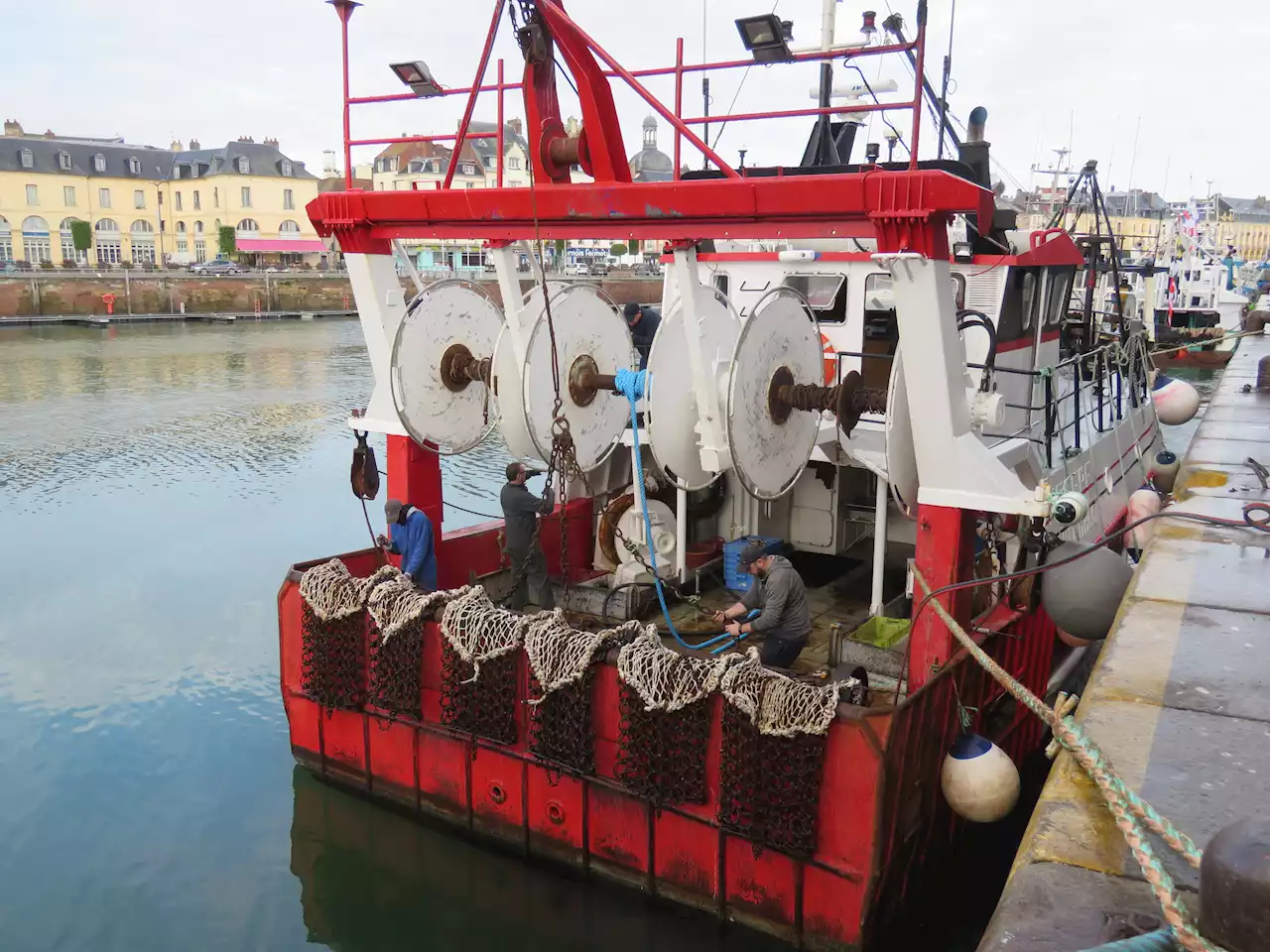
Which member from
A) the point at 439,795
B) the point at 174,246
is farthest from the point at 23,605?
the point at 174,246

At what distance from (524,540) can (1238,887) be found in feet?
23.2

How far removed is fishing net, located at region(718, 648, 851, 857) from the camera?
19.7ft

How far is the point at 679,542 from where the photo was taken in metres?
9.27

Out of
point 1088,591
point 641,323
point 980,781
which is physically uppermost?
point 641,323

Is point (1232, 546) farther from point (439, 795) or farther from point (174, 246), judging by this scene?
point (174, 246)

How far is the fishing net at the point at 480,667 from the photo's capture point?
7.14m

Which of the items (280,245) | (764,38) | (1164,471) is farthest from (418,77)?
(280,245)

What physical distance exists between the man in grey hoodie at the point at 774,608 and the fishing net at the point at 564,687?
0.94m

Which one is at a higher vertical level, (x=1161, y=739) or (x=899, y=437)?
(x=899, y=437)

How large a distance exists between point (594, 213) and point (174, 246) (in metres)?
88.0

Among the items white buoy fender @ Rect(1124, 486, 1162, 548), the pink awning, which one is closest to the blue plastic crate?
white buoy fender @ Rect(1124, 486, 1162, 548)

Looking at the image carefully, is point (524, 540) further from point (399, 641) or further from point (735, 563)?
point (735, 563)

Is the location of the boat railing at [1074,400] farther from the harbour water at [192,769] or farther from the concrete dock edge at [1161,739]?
the harbour water at [192,769]

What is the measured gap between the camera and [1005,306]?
1001 centimetres
